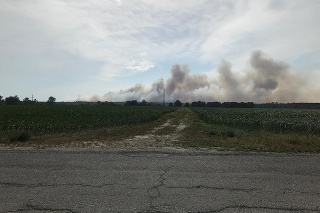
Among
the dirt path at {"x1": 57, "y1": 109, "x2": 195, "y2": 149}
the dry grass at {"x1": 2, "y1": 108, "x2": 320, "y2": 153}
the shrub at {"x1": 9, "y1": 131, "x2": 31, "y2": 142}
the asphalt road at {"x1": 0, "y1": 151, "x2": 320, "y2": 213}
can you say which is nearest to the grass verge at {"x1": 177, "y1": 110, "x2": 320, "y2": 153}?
the dry grass at {"x1": 2, "y1": 108, "x2": 320, "y2": 153}

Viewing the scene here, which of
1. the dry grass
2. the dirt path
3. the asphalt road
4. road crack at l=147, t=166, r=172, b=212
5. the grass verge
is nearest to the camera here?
road crack at l=147, t=166, r=172, b=212

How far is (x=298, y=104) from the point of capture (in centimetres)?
19412

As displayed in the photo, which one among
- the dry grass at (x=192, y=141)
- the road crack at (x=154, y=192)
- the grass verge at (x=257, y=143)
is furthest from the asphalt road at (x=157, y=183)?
the dry grass at (x=192, y=141)

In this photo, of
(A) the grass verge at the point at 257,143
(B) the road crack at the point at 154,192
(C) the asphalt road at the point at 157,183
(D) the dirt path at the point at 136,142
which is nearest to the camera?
(B) the road crack at the point at 154,192

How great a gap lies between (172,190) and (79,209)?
6.69 feet

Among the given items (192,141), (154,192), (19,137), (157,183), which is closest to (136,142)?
(192,141)

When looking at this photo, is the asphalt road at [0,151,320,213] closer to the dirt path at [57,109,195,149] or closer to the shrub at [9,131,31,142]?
the dirt path at [57,109,195,149]

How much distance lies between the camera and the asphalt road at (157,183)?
5.62 m

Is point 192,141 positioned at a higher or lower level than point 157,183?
lower

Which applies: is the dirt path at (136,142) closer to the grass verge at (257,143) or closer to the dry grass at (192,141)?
the dry grass at (192,141)

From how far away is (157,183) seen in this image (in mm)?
6949

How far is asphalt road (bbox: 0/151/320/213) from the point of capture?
18.4ft

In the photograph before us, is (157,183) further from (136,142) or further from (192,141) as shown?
(192,141)

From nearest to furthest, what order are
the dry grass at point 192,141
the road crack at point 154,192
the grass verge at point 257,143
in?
the road crack at point 154,192 → the grass verge at point 257,143 → the dry grass at point 192,141
